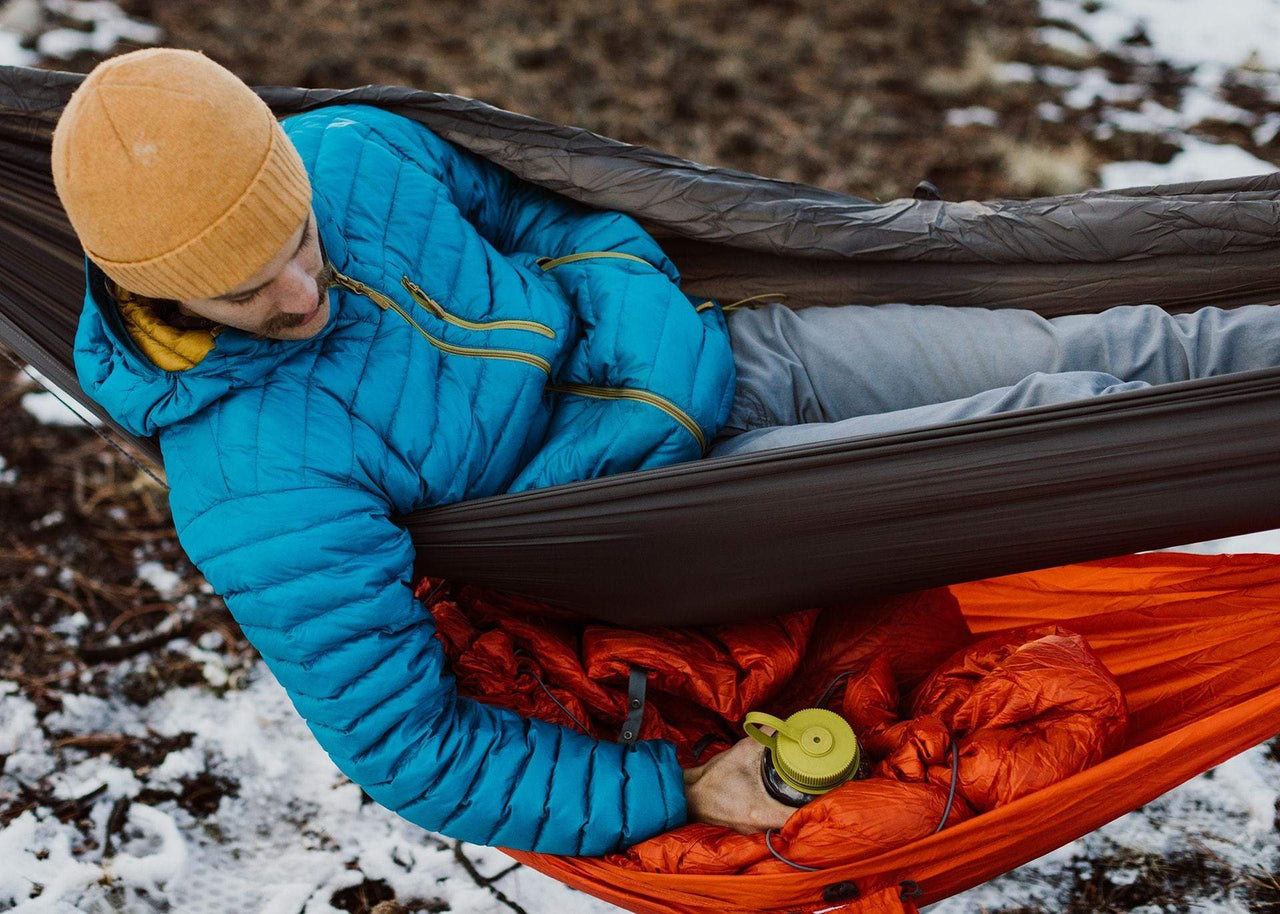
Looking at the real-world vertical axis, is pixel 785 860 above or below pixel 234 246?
below

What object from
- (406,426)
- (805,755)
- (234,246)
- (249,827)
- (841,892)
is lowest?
(249,827)

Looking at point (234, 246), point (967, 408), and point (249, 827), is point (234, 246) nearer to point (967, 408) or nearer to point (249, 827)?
point (967, 408)

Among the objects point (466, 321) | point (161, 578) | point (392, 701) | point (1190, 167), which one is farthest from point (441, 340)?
point (1190, 167)

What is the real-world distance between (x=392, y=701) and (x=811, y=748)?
1.55 ft

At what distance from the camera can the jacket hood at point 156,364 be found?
1100mm

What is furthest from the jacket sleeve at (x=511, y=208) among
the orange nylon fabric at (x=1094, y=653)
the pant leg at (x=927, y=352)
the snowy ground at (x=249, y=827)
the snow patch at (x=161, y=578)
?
the snow patch at (x=161, y=578)

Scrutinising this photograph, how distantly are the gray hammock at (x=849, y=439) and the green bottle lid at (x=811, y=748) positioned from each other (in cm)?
14

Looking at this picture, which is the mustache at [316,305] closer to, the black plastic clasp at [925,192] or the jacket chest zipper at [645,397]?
the jacket chest zipper at [645,397]

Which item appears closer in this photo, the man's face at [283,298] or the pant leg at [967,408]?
the man's face at [283,298]

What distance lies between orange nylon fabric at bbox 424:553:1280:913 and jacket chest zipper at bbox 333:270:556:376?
347 millimetres

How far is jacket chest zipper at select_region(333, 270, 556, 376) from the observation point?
1.22m

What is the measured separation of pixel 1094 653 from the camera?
1.39 metres

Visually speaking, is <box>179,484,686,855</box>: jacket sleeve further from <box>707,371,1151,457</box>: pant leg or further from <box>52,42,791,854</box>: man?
<box>707,371,1151,457</box>: pant leg

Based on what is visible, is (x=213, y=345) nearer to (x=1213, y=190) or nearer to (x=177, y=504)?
(x=177, y=504)
